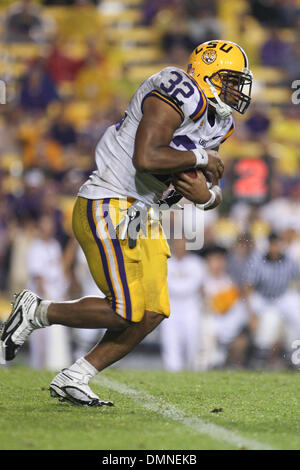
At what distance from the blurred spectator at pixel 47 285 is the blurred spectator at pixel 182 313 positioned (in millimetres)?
1012

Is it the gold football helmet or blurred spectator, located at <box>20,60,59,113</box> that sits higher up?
blurred spectator, located at <box>20,60,59,113</box>

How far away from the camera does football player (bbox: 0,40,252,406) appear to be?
152 inches

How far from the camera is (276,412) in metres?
4.05

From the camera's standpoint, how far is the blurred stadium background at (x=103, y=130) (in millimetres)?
8109

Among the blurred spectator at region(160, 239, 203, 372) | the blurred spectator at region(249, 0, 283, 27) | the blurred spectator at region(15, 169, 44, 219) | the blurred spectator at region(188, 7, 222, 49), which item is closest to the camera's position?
the blurred spectator at region(160, 239, 203, 372)

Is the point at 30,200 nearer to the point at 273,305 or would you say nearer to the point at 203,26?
the point at 273,305

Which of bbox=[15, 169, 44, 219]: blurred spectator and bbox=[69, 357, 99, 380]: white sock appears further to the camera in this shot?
bbox=[15, 169, 44, 219]: blurred spectator

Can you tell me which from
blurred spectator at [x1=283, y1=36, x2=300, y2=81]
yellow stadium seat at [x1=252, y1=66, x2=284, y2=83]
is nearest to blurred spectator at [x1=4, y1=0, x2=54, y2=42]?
yellow stadium seat at [x1=252, y1=66, x2=284, y2=83]

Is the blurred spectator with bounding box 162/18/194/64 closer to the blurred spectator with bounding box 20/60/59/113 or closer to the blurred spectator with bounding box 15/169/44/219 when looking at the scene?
the blurred spectator with bounding box 20/60/59/113

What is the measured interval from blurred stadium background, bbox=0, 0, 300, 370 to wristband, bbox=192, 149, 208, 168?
4.00m

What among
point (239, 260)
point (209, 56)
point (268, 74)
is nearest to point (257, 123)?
point (268, 74)
